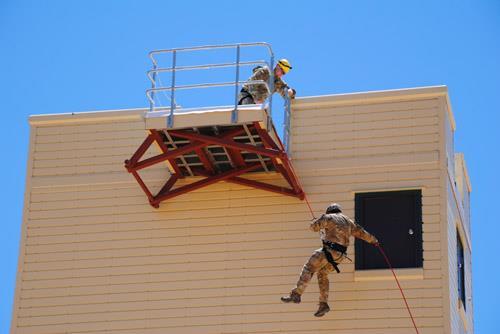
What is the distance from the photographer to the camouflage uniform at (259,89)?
30.6 metres

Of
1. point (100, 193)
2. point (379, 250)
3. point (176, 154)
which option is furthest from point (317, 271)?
point (100, 193)

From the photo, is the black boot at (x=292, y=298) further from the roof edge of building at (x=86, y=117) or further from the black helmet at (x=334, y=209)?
the roof edge of building at (x=86, y=117)

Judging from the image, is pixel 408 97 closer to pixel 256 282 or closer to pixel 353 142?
pixel 353 142

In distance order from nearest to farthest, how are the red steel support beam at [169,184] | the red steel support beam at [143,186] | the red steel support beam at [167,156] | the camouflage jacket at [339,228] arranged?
the camouflage jacket at [339,228], the red steel support beam at [167,156], the red steel support beam at [143,186], the red steel support beam at [169,184]

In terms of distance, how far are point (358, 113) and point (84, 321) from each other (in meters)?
7.74

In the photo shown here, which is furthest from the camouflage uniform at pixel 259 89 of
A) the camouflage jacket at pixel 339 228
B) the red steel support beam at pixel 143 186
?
the camouflage jacket at pixel 339 228

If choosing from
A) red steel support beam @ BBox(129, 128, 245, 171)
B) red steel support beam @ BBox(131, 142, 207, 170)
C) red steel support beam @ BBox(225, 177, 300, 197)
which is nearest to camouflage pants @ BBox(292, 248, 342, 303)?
red steel support beam @ BBox(225, 177, 300, 197)

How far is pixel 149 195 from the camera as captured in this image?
31094 mm

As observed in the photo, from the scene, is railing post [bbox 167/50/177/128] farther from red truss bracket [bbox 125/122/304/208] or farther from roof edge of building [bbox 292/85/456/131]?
roof edge of building [bbox 292/85/456/131]

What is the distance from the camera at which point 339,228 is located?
92.8 ft

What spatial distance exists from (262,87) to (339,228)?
428 cm

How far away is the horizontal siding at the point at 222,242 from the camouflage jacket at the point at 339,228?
1.28 metres

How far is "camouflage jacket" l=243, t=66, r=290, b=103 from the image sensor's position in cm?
3062

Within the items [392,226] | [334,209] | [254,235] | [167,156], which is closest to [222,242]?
[254,235]
